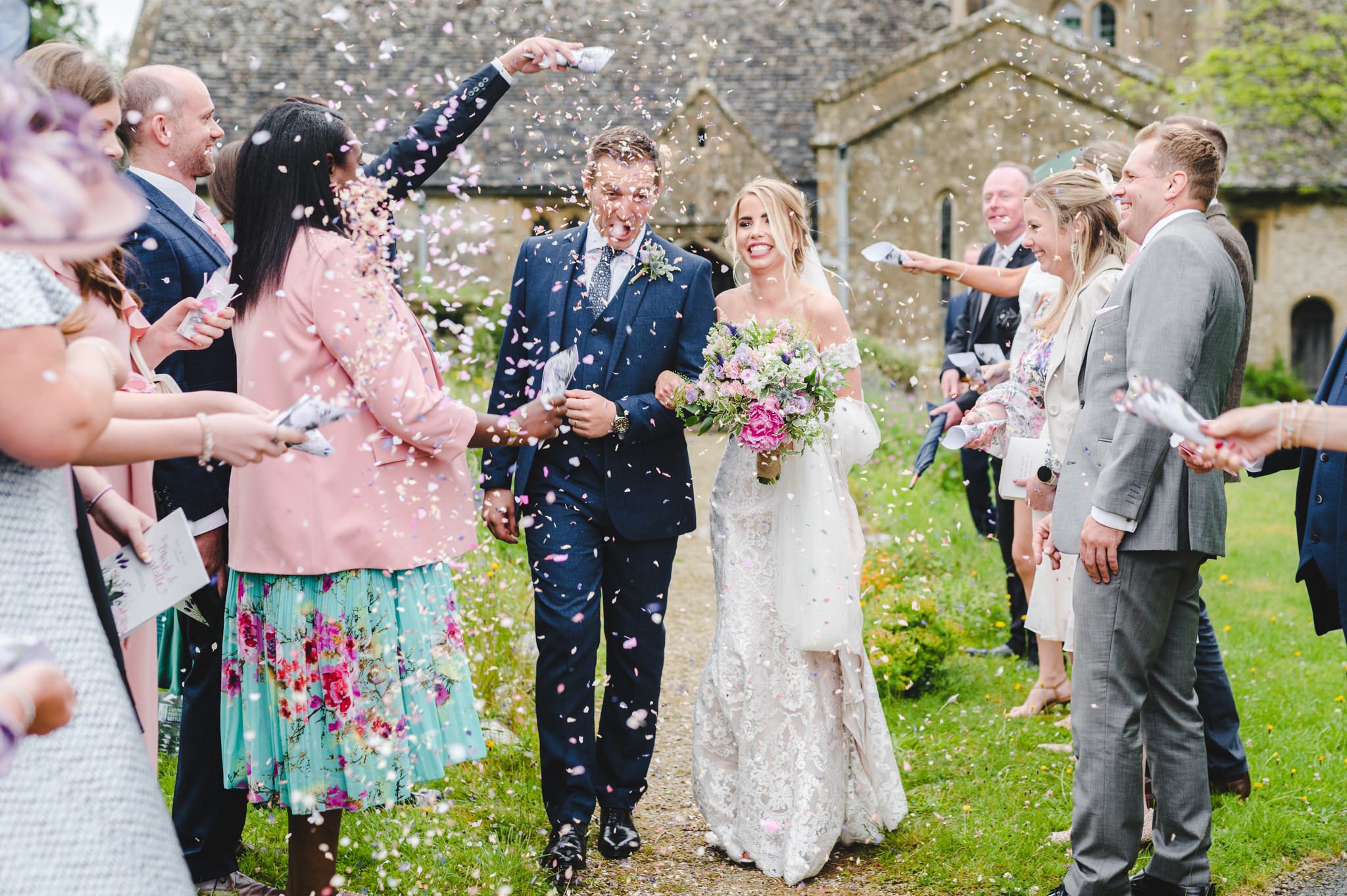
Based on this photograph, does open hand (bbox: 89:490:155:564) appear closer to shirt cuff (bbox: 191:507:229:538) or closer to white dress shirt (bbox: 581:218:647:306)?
shirt cuff (bbox: 191:507:229:538)

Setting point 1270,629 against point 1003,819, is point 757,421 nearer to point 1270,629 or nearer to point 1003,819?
point 1003,819

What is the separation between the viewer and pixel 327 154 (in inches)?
140

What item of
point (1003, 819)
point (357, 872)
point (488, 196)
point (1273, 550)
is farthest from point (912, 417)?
point (488, 196)

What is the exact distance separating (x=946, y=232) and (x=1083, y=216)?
20.3 m

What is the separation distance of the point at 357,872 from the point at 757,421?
2.20 metres

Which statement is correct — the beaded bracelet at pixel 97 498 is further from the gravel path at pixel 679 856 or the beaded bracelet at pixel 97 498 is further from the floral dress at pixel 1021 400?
the floral dress at pixel 1021 400

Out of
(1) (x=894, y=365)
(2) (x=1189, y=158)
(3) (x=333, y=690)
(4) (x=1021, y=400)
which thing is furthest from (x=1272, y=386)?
(3) (x=333, y=690)

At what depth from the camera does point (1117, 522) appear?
12.1 ft

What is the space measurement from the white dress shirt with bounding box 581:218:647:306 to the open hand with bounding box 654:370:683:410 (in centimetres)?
41

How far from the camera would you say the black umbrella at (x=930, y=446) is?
616cm

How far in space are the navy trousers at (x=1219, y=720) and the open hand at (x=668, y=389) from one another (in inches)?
96.2

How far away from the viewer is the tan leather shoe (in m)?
3.96

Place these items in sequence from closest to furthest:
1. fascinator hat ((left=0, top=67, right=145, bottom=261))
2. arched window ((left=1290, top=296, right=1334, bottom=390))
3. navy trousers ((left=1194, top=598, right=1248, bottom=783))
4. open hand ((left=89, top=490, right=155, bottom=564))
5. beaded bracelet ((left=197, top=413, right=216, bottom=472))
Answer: fascinator hat ((left=0, top=67, right=145, bottom=261)), beaded bracelet ((left=197, top=413, right=216, bottom=472)), open hand ((left=89, top=490, right=155, bottom=564)), navy trousers ((left=1194, top=598, right=1248, bottom=783)), arched window ((left=1290, top=296, right=1334, bottom=390))

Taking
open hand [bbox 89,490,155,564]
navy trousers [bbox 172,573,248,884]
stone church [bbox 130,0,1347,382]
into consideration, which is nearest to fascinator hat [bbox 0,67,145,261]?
open hand [bbox 89,490,155,564]
